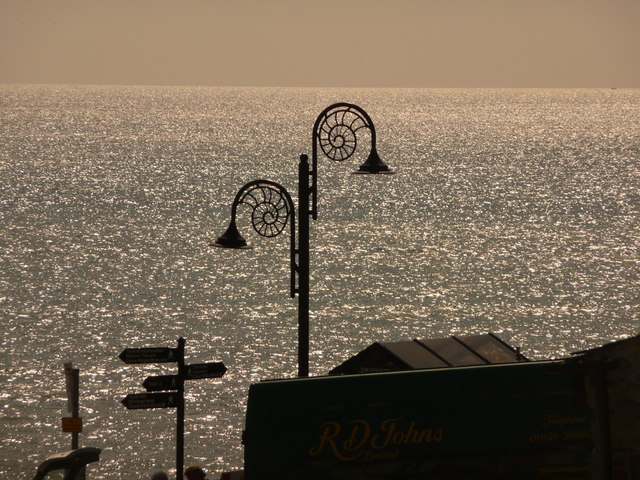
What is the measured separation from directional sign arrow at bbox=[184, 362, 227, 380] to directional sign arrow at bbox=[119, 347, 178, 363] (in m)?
0.26

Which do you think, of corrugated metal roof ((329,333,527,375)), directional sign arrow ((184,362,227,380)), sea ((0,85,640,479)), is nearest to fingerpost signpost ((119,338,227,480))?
directional sign arrow ((184,362,227,380))

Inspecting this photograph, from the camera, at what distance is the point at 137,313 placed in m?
62.8

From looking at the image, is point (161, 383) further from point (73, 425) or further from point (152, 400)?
point (73, 425)

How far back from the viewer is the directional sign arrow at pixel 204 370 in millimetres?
15383

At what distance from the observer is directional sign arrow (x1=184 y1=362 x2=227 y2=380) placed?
1538 cm

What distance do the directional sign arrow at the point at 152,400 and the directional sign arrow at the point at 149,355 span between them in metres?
0.45

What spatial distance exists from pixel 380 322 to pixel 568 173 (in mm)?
102866

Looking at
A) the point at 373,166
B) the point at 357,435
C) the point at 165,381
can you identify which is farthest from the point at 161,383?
the point at 373,166

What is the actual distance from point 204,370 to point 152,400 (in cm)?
81

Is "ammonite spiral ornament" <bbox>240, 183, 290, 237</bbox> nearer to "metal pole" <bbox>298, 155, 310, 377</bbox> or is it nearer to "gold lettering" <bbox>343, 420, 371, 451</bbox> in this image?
"metal pole" <bbox>298, 155, 310, 377</bbox>

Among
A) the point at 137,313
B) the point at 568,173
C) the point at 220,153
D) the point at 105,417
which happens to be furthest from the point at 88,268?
the point at 220,153

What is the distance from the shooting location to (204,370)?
15555mm

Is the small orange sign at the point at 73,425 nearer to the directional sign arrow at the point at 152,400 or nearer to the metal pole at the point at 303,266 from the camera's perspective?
the directional sign arrow at the point at 152,400

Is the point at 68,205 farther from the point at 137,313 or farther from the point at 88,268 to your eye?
the point at 137,313
